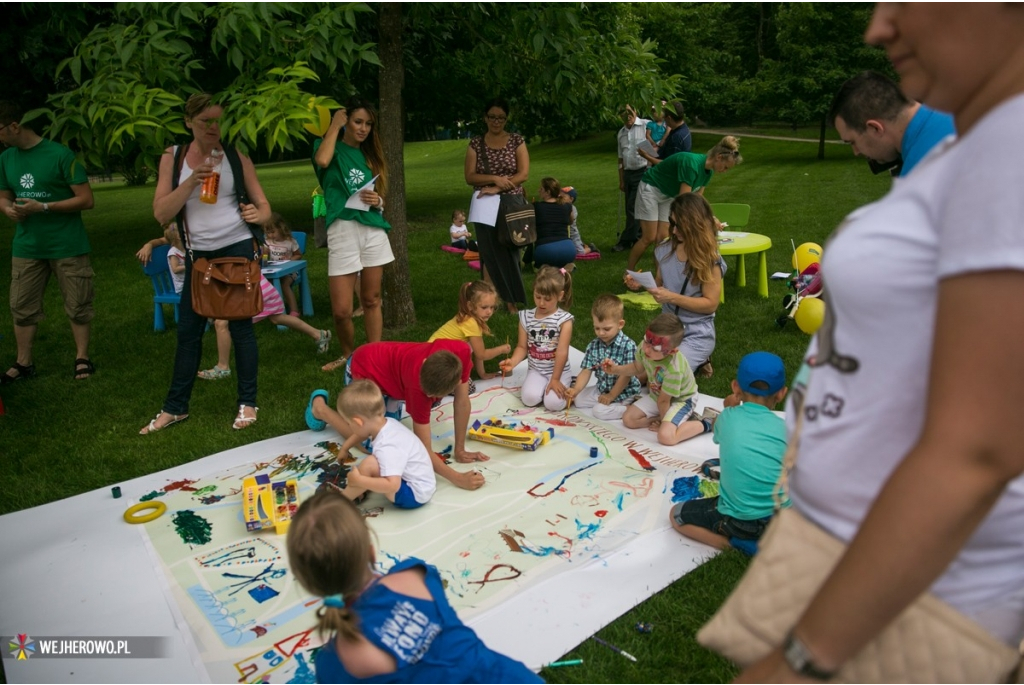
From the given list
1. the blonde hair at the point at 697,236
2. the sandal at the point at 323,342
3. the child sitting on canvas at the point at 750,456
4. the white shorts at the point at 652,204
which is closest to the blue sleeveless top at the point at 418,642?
the child sitting on canvas at the point at 750,456

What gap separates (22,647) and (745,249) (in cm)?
670

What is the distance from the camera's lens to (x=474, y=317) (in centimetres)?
582

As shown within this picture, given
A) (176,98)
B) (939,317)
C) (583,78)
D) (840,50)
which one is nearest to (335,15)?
(176,98)

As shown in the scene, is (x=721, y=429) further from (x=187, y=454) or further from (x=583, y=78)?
(x=583, y=78)

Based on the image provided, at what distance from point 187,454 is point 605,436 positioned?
2665mm

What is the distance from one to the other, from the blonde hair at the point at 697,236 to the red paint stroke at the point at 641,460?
1.53m

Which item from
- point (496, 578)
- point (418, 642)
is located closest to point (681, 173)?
point (496, 578)

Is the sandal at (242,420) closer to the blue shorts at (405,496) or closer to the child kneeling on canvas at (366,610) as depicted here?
the blue shorts at (405,496)

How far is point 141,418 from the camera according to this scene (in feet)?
18.2

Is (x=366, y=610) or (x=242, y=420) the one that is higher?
(x=366, y=610)

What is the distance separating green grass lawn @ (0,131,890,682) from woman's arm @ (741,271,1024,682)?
2.19 meters

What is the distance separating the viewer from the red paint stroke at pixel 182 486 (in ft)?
14.6

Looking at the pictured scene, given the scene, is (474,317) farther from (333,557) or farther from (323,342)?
(333,557)

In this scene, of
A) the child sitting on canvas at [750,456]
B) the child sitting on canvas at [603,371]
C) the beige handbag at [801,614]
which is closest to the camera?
the beige handbag at [801,614]
